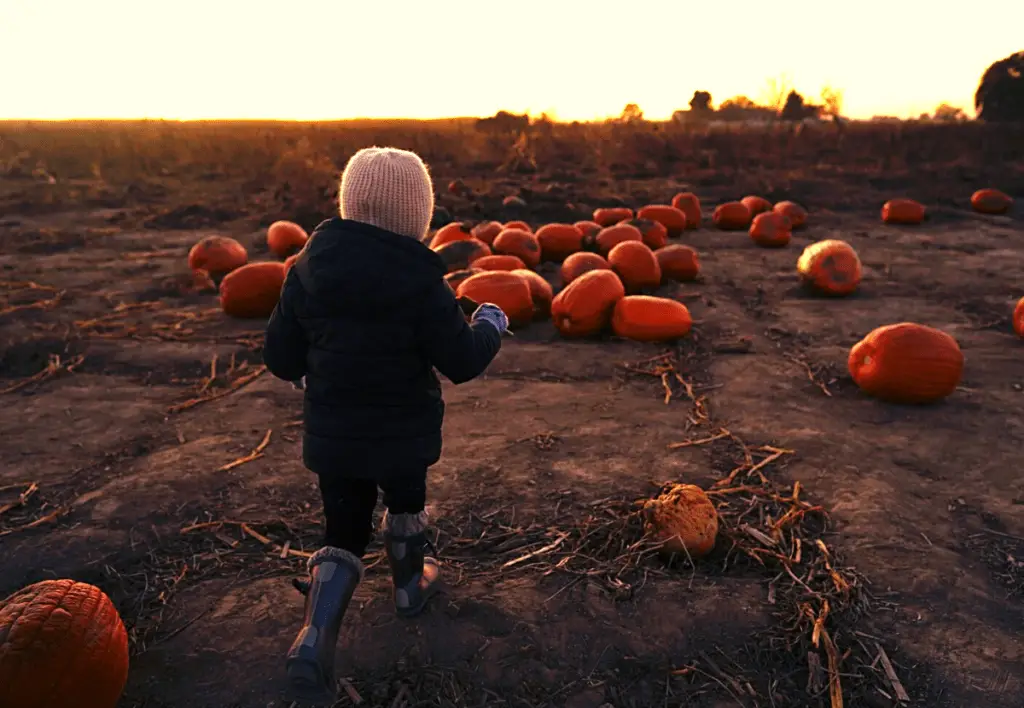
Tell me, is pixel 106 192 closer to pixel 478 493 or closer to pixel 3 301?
pixel 3 301

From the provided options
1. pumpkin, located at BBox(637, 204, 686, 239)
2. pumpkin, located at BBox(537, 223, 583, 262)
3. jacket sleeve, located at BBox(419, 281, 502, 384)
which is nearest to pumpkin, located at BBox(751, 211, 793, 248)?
pumpkin, located at BBox(637, 204, 686, 239)

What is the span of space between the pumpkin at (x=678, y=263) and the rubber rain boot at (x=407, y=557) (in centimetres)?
611

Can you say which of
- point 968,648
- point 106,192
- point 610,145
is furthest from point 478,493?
point 610,145

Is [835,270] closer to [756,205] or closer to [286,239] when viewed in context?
[756,205]

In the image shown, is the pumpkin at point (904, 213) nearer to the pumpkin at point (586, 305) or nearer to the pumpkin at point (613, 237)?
the pumpkin at point (613, 237)

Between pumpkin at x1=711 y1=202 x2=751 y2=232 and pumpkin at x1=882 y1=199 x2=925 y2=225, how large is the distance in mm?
2802

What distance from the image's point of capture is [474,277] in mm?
6352

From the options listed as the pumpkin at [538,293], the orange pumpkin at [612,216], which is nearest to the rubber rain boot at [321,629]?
the pumpkin at [538,293]

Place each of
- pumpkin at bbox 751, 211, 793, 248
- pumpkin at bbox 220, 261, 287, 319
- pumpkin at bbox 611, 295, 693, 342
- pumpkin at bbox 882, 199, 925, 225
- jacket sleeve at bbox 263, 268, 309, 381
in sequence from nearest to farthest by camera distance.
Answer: jacket sleeve at bbox 263, 268, 309, 381 < pumpkin at bbox 611, 295, 693, 342 < pumpkin at bbox 220, 261, 287, 319 < pumpkin at bbox 751, 211, 793, 248 < pumpkin at bbox 882, 199, 925, 225

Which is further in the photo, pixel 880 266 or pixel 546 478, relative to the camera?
pixel 880 266

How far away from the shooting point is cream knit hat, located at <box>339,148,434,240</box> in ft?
7.70

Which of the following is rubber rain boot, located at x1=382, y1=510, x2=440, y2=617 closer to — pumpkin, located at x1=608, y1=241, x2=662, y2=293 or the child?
the child

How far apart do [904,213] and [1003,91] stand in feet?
59.8

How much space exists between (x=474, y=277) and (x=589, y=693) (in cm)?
441
